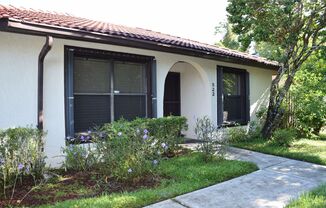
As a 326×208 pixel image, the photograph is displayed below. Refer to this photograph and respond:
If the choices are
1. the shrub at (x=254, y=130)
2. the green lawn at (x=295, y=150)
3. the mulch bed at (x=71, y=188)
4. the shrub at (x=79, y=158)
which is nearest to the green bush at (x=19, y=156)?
the mulch bed at (x=71, y=188)

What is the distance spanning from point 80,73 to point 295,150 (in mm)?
6250

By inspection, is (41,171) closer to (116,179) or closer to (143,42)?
(116,179)

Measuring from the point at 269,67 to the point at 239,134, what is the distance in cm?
365

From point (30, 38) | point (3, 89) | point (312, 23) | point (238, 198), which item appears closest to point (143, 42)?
point (30, 38)

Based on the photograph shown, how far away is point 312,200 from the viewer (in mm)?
3898

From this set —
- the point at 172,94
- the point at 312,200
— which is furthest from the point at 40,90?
the point at 172,94

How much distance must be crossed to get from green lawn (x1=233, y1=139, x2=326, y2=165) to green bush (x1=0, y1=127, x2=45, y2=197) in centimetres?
A: 592

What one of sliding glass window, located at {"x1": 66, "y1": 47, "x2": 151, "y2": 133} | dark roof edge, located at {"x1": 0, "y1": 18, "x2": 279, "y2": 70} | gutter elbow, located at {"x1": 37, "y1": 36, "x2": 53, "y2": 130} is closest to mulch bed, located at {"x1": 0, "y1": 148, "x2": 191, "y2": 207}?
gutter elbow, located at {"x1": 37, "y1": 36, "x2": 53, "y2": 130}

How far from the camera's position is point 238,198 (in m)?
4.16

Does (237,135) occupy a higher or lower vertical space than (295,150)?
higher

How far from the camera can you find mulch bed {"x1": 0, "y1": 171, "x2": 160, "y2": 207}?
4.09 m

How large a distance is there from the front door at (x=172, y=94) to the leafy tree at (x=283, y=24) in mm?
2854

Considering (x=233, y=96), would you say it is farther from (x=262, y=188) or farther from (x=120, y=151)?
(x=120, y=151)

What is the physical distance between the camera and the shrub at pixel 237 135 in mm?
9320
